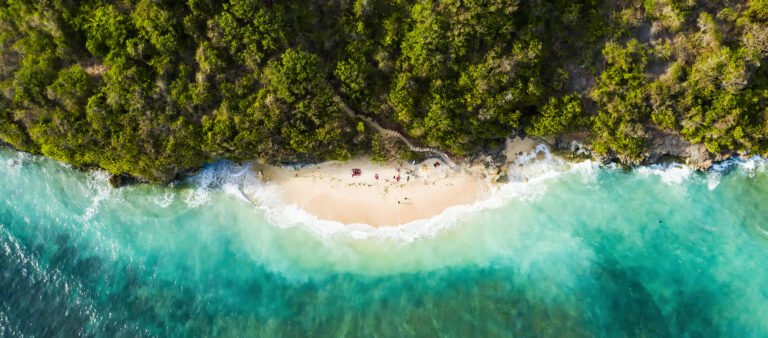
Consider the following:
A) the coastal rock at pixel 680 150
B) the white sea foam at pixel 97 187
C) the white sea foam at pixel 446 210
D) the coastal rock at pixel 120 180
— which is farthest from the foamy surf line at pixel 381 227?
the white sea foam at pixel 97 187

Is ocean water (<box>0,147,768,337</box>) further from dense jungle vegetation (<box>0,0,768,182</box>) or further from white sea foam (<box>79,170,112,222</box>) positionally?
dense jungle vegetation (<box>0,0,768,182</box>)

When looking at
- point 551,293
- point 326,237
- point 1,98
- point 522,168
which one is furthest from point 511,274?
point 1,98

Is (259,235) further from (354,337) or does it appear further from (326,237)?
(354,337)

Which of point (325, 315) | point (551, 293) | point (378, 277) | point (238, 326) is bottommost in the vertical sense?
point (238, 326)

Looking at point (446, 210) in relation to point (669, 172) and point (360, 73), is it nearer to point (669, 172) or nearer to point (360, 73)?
point (360, 73)

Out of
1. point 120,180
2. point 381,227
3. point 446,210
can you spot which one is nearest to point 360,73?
point 381,227

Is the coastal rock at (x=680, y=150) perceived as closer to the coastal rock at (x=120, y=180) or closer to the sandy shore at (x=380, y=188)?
the sandy shore at (x=380, y=188)

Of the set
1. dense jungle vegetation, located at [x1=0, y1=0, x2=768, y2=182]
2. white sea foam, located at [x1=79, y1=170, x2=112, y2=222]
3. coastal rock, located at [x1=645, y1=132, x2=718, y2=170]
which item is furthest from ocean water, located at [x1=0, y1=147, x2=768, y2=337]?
dense jungle vegetation, located at [x1=0, y1=0, x2=768, y2=182]
